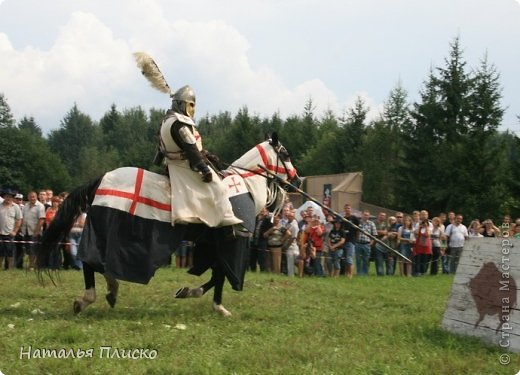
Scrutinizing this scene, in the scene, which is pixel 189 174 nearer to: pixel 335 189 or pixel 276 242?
pixel 276 242

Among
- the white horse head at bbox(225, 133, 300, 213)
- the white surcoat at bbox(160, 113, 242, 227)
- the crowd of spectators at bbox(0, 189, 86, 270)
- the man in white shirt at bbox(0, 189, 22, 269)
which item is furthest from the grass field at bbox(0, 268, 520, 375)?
the man in white shirt at bbox(0, 189, 22, 269)

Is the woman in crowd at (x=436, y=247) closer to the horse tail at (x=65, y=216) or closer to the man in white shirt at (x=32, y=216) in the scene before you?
the man in white shirt at (x=32, y=216)

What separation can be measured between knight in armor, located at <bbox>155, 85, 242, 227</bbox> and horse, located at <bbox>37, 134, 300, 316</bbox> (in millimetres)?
158

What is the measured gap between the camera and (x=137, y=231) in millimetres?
7258

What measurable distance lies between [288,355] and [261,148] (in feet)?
11.5

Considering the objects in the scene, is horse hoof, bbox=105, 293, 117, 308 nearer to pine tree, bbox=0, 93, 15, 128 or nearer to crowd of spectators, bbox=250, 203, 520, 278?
crowd of spectators, bbox=250, 203, 520, 278

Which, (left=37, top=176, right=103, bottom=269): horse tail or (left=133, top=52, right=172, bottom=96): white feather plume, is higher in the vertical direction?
(left=133, top=52, right=172, bottom=96): white feather plume

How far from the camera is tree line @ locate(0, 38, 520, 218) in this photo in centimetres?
2864

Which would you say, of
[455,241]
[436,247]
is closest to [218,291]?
[436,247]

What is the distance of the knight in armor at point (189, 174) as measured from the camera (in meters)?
7.34

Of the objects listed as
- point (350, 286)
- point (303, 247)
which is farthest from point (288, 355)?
point (303, 247)

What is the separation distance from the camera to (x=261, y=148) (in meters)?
8.45

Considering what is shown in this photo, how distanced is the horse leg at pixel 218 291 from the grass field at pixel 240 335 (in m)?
0.18

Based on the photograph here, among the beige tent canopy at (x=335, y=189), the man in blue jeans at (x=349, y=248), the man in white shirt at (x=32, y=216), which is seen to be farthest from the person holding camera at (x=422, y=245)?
the beige tent canopy at (x=335, y=189)
